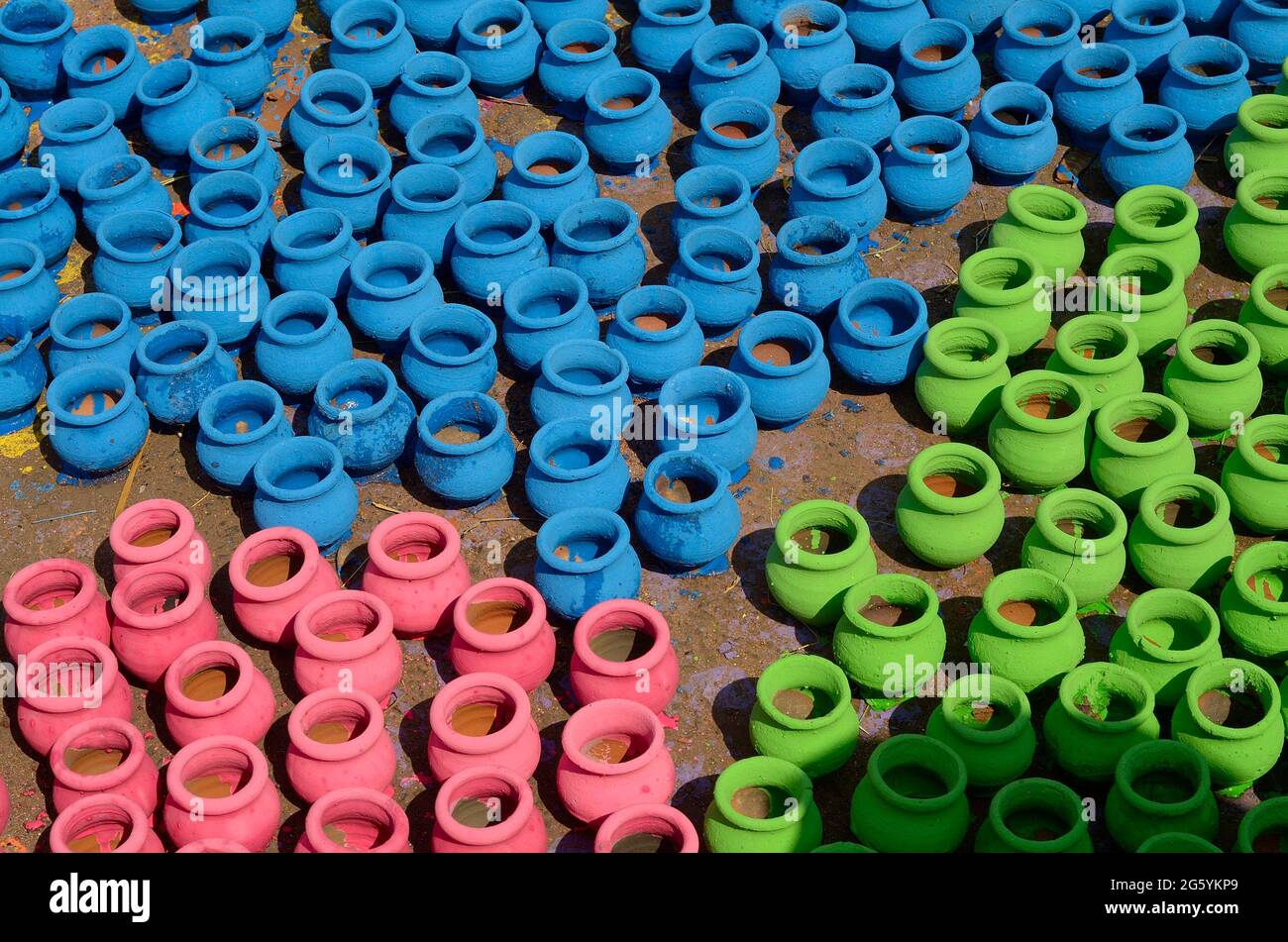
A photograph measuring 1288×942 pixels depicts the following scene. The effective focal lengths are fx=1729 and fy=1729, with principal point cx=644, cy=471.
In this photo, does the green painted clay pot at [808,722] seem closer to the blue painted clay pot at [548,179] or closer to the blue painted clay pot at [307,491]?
the blue painted clay pot at [307,491]

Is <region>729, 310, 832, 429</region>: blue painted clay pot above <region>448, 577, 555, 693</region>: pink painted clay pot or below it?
above

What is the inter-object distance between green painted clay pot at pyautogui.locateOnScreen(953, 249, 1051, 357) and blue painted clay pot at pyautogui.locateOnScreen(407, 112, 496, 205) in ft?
11.0

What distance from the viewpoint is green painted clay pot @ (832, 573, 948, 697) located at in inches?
373

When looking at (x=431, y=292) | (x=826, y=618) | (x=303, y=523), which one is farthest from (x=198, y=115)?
(x=826, y=618)

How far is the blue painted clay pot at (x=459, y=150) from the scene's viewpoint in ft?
38.9

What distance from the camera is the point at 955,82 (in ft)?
40.6

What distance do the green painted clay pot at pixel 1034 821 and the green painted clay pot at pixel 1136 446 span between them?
2.21m

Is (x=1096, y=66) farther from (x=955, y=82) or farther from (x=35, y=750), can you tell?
(x=35, y=750)

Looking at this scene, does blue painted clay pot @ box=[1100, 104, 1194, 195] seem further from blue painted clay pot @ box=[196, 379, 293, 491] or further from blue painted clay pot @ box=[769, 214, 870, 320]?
blue painted clay pot @ box=[196, 379, 293, 491]

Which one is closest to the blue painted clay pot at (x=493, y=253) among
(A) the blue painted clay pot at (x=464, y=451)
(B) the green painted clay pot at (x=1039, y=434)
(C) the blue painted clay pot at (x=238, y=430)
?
(A) the blue painted clay pot at (x=464, y=451)

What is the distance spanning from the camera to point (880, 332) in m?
11.3

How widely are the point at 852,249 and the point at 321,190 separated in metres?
3.63

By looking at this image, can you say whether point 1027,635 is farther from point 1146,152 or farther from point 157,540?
point 157,540

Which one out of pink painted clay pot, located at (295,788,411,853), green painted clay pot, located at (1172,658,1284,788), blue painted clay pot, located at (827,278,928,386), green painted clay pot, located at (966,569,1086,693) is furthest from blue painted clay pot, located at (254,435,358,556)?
green painted clay pot, located at (1172,658,1284,788)
